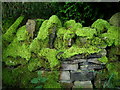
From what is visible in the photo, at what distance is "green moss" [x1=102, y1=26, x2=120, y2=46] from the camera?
411cm

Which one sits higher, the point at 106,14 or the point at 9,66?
the point at 106,14

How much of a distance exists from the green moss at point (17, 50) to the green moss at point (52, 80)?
719mm

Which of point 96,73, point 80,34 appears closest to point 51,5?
point 80,34

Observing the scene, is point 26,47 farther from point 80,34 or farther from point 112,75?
point 112,75

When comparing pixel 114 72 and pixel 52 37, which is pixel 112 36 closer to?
pixel 114 72

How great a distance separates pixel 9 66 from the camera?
13.9 feet

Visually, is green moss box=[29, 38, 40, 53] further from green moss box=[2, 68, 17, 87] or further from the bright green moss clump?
the bright green moss clump

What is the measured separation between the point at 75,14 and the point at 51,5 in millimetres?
1025

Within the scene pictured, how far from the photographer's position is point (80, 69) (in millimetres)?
3926

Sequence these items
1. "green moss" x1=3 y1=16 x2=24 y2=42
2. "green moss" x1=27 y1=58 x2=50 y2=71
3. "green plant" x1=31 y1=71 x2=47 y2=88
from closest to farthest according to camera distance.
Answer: "green plant" x1=31 y1=71 x2=47 y2=88 → "green moss" x1=27 y1=58 x2=50 y2=71 → "green moss" x1=3 y1=16 x2=24 y2=42

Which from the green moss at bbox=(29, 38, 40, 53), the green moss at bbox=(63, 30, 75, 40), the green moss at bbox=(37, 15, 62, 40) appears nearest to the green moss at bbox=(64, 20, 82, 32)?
the green moss at bbox=(63, 30, 75, 40)

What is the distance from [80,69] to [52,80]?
722 millimetres

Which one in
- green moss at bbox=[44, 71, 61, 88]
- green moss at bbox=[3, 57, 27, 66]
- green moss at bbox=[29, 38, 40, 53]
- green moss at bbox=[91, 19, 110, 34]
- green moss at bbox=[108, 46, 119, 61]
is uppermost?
green moss at bbox=[91, 19, 110, 34]

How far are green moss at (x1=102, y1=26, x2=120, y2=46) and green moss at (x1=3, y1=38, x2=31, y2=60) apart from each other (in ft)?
6.64
